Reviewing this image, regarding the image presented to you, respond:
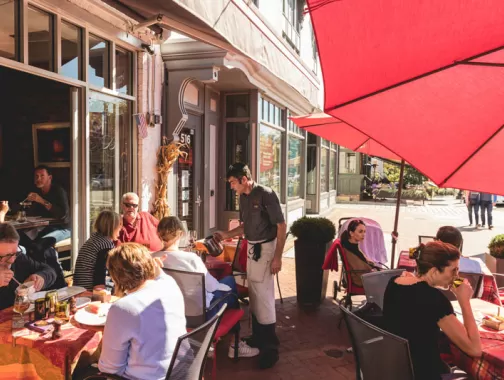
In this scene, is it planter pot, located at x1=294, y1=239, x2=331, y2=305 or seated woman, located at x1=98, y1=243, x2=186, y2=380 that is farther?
planter pot, located at x1=294, y1=239, x2=331, y2=305

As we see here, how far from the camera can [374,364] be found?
7.74 ft

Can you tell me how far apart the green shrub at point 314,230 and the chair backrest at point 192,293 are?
2.68m

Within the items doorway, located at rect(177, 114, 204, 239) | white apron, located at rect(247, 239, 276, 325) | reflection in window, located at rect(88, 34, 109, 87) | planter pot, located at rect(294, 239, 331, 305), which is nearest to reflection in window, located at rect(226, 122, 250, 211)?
doorway, located at rect(177, 114, 204, 239)

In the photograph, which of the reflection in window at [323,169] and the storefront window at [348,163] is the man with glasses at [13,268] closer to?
the reflection in window at [323,169]

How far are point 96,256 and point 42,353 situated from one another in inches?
49.0

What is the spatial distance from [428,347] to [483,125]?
135cm

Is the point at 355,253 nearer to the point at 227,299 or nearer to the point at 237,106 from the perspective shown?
the point at 227,299

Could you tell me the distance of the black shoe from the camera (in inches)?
154

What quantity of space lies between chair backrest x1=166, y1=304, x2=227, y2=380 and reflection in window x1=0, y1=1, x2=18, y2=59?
341 cm

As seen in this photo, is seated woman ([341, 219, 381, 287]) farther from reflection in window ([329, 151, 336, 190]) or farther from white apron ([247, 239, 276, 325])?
reflection in window ([329, 151, 336, 190])

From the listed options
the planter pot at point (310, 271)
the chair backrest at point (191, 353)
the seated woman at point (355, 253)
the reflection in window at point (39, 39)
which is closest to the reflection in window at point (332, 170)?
the planter pot at point (310, 271)

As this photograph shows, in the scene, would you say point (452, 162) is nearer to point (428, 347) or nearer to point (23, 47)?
point (428, 347)

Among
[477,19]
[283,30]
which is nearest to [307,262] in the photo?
[477,19]

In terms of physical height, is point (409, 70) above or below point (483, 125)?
above
